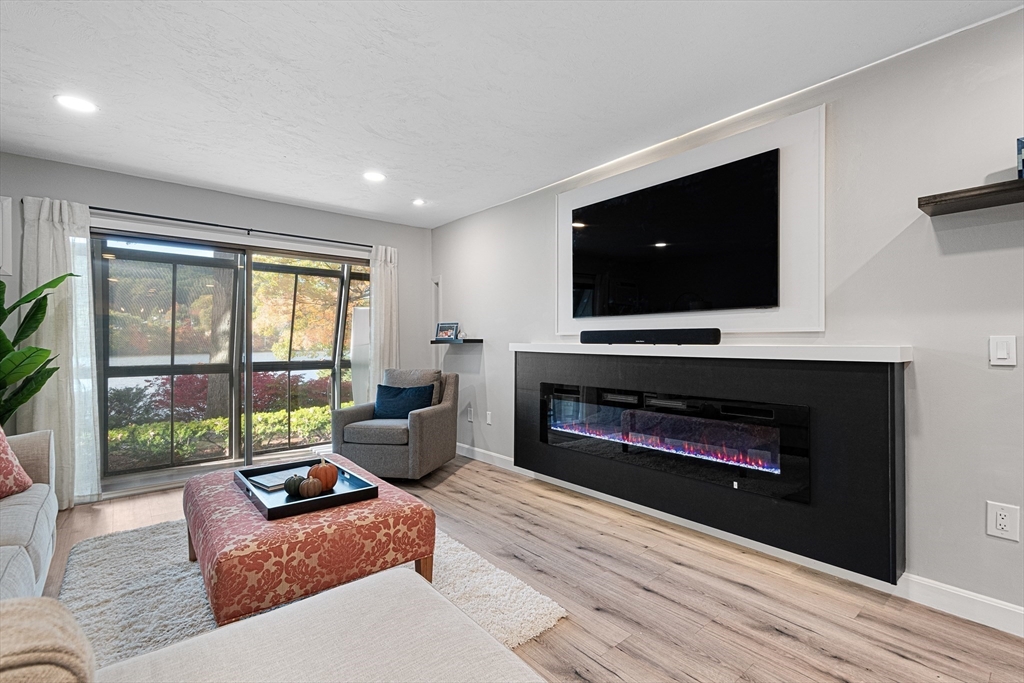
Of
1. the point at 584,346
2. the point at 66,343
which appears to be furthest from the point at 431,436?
the point at 66,343

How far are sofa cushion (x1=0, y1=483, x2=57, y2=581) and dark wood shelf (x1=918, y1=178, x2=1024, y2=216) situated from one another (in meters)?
3.69

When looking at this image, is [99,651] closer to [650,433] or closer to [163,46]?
[163,46]

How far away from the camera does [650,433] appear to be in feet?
10.2

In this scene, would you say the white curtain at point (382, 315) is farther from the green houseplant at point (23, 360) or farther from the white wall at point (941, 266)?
the white wall at point (941, 266)

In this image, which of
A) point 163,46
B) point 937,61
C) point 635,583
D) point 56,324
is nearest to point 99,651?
point 635,583

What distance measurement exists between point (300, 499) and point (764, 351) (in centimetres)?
232

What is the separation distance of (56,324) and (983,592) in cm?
544

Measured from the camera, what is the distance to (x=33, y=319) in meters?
3.14

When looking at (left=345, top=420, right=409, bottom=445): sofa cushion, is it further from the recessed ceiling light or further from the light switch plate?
the light switch plate

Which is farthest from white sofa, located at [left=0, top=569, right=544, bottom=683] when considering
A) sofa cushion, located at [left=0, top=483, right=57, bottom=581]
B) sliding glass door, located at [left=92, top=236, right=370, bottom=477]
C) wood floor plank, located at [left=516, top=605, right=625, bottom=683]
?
sliding glass door, located at [left=92, top=236, right=370, bottom=477]

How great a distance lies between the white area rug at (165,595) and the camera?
74.2 inches

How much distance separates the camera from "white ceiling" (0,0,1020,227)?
1933 mm

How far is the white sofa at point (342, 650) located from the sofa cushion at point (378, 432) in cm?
274

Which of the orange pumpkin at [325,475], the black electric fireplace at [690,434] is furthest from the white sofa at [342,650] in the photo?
the black electric fireplace at [690,434]
